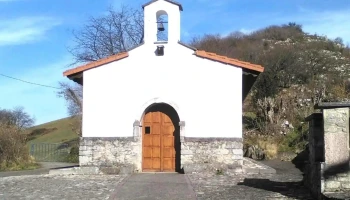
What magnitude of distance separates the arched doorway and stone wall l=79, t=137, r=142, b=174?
21.3 inches

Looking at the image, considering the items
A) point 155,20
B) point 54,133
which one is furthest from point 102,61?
point 54,133

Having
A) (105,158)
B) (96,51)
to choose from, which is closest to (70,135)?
(96,51)

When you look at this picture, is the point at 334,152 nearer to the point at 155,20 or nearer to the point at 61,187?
the point at 61,187

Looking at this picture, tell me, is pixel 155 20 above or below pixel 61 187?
above

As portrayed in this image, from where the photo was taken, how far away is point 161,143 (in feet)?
56.4

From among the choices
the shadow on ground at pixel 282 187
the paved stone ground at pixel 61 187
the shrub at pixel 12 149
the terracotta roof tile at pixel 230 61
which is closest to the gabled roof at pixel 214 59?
the terracotta roof tile at pixel 230 61

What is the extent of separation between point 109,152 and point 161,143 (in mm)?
1937

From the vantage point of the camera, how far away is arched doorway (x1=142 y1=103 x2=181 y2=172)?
1711 centimetres

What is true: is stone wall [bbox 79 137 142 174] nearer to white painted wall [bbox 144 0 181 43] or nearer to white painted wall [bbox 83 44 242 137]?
white painted wall [bbox 83 44 242 137]

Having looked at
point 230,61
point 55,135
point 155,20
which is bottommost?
point 55,135

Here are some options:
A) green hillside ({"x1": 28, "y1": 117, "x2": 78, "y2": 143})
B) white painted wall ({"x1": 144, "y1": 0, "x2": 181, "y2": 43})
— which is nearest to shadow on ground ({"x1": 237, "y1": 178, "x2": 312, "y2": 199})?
white painted wall ({"x1": 144, "y1": 0, "x2": 181, "y2": 43})

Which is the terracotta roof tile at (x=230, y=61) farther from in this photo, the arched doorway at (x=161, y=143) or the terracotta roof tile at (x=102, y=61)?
the terracotta roof tile at (x=102, y=61)

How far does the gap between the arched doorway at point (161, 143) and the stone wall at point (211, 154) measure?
678 mm

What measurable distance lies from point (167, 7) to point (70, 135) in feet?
112
